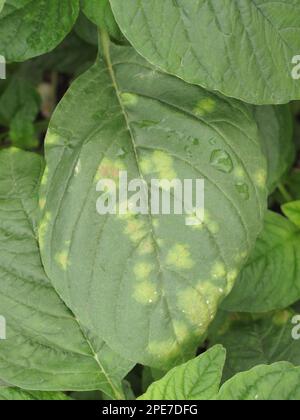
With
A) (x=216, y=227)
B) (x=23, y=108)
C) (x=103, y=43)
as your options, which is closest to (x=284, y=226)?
(x=216, y=227)

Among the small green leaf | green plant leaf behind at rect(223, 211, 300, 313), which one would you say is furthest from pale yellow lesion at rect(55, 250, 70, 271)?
the small green leaf

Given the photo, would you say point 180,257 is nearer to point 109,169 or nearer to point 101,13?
point 109,169

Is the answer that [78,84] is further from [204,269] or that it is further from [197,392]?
[197,392]

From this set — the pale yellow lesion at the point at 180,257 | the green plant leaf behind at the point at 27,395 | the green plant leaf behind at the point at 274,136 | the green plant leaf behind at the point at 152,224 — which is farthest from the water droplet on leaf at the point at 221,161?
the green plant leaf behind at the point at 27,395

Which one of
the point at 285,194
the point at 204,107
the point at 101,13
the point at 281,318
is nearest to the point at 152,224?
the point at 204,107

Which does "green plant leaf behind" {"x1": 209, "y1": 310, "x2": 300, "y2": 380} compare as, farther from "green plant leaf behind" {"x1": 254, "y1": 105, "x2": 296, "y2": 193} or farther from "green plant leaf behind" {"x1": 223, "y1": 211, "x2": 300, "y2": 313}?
"green plant leaf behind" {"x1": 254, "y1": 105, "x2": 296, "y2": 193}

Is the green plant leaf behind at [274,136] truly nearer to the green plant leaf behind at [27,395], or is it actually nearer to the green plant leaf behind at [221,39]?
the green plant leaf behind at [221,39]
